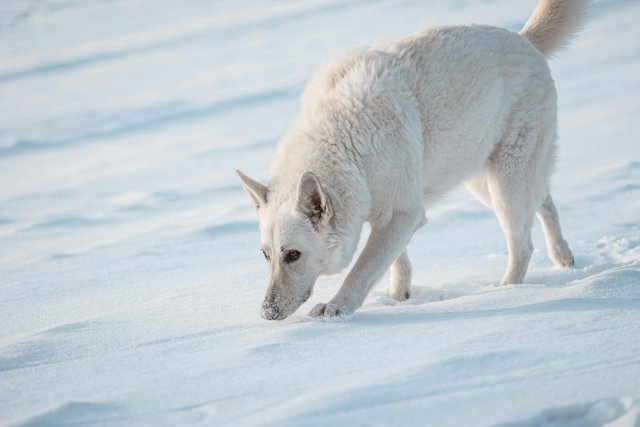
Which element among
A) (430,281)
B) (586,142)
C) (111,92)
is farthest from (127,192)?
(111,92)

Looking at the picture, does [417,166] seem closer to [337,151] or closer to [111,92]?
[337,151]

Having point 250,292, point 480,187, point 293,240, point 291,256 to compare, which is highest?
point 293,240

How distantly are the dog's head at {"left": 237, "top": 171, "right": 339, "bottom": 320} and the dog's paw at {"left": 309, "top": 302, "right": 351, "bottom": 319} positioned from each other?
A: 0.14 metres

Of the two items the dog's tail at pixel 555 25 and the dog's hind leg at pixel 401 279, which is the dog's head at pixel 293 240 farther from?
the dog's tail at pixel 555 25

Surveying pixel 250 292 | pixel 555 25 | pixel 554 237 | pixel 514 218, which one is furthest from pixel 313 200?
pixel 555 25

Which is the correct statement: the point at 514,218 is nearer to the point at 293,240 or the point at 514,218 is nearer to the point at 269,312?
the point at 293,240

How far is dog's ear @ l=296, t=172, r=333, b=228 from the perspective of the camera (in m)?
3.61

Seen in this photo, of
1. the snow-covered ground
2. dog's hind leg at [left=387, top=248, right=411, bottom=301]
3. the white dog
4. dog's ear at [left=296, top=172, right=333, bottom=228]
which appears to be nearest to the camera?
the snow-covered ground

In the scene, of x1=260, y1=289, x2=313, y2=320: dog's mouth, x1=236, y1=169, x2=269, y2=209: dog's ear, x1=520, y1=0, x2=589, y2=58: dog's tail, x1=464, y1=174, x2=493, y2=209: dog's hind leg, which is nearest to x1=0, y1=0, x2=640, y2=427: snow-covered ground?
x1=260, y1=289, x2=313, y2=320: dog's mouth

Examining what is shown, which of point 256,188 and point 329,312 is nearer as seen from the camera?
point 329,312

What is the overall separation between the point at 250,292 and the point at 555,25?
2.98 metres

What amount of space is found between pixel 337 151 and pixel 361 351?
54.7 inches

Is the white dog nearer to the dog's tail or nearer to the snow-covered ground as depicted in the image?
the dog's tail

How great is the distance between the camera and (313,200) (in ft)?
12.2
